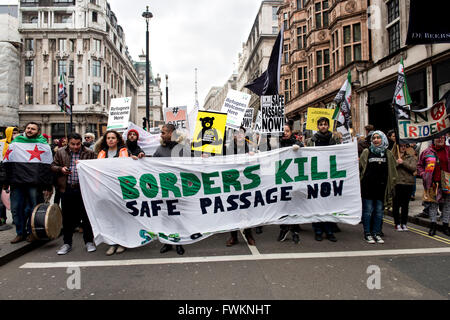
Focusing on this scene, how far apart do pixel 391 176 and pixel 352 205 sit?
0.83m

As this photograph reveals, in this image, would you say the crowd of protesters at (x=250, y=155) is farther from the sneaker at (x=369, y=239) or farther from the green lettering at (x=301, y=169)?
the green lettering at (x=301, y=169)

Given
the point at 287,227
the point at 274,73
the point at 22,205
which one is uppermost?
the point at 274,73

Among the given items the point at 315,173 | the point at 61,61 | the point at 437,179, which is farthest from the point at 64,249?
the point at 61,61

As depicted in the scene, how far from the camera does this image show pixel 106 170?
5.01m

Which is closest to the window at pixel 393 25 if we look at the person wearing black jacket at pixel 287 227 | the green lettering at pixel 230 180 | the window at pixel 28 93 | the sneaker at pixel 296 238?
the person wearing black jacket at pixel 287 227

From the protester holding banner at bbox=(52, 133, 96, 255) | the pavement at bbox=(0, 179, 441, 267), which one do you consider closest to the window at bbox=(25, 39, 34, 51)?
the pavement at bbox=(0, 179, 441, 267)

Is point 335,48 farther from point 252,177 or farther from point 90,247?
point 90,247

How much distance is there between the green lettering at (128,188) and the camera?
4.97 meters

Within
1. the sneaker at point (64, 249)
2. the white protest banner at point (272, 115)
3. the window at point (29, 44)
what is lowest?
the sneaker at point (64, 249)

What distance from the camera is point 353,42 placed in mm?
19328

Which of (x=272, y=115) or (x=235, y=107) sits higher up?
(x=235, y=107)

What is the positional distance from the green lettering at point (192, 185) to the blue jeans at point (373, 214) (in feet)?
9.73

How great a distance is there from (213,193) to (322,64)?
23150 mm

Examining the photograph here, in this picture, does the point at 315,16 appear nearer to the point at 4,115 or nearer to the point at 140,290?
the point at 140,290
